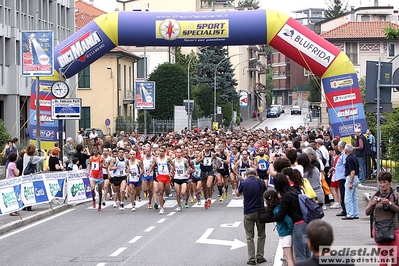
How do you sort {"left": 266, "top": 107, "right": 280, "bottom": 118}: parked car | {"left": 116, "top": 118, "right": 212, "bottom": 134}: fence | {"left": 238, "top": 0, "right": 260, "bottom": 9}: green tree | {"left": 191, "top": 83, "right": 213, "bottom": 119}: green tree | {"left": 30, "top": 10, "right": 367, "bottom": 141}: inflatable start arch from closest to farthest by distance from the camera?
{"left": 30, "top": 10, "right": 367, "bottom": 141}: inflatable start arch, {"left": 116, "top": 118, "right": 212, "bottom": 134}: fence, {"left": 191, "top": 83, "right": 213, "bottom": 119}: green tree, {"left": 266, "top": 107, "right": 280, "bottom": 118}: parked car, {"left": 238, "top": 0, "right": 260, "bottom": 9}: green tree

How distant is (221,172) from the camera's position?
79.5ft

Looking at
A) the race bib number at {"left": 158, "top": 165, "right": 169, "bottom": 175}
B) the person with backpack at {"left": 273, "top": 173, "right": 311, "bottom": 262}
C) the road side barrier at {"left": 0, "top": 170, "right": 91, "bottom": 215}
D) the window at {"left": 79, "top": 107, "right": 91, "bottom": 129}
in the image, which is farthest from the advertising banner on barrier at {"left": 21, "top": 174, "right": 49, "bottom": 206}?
the window at {"left": 79, "top": 107, "right": 91, "bottom": 129}

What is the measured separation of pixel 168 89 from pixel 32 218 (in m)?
45.9

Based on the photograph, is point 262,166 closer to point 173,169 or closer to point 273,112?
point 173,169

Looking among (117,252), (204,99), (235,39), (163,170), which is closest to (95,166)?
(163,170)

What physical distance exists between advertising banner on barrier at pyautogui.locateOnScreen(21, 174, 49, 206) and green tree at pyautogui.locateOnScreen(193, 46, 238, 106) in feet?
197

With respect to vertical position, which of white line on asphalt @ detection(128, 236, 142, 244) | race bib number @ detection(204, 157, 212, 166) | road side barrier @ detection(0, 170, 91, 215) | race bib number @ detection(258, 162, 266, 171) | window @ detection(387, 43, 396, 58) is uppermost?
window @ detection(387, 43, 396, 58)

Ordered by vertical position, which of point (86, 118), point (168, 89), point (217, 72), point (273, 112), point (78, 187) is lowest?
point (78, 187)

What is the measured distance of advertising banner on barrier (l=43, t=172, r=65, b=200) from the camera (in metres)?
21.3

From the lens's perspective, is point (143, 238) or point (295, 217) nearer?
point (295, 217)

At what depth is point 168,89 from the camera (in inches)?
2564

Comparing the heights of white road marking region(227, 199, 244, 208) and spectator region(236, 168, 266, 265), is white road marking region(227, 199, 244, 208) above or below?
below

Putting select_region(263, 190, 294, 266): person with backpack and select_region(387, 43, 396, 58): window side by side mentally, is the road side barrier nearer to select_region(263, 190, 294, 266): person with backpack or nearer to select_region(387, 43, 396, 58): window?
select_region(263, 190, 294, 266): person with backpack

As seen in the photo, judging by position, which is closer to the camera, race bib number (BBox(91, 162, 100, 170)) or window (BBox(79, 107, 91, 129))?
race bib number (BBox(91, 162, 100, 170))
